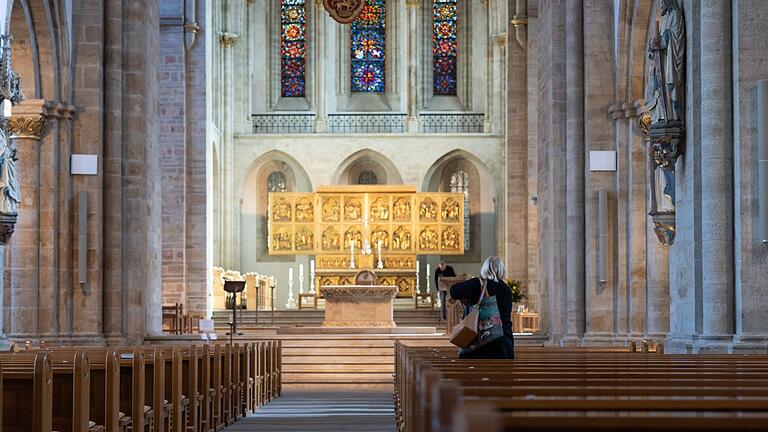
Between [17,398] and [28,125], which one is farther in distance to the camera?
[28,125]

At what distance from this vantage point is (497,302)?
28.9 feet

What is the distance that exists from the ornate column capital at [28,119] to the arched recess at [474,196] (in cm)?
1980

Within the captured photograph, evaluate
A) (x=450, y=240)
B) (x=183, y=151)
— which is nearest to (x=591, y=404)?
(x=183, y=151)

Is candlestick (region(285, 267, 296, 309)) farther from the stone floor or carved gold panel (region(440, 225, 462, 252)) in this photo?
the stone floor

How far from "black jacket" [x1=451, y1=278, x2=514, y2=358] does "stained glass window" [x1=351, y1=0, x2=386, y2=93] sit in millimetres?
29311

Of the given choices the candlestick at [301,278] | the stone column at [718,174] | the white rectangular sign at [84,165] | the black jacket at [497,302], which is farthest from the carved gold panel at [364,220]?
the black jacket at [497,302]

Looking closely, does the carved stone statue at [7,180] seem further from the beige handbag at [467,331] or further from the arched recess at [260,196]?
the arched recess at [260,196]

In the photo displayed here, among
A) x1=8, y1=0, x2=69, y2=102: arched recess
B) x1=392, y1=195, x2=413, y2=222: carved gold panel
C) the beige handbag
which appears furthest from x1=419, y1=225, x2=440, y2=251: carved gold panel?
the beige handbag

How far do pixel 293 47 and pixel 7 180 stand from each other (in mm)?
24338

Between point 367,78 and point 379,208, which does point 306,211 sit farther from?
point 367,78

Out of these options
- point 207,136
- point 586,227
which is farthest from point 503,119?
point 586,227

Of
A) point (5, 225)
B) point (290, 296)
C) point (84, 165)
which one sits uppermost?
point (84, 165)

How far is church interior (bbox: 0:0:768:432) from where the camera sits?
24.0ft

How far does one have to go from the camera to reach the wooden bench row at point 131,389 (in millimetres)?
6266
